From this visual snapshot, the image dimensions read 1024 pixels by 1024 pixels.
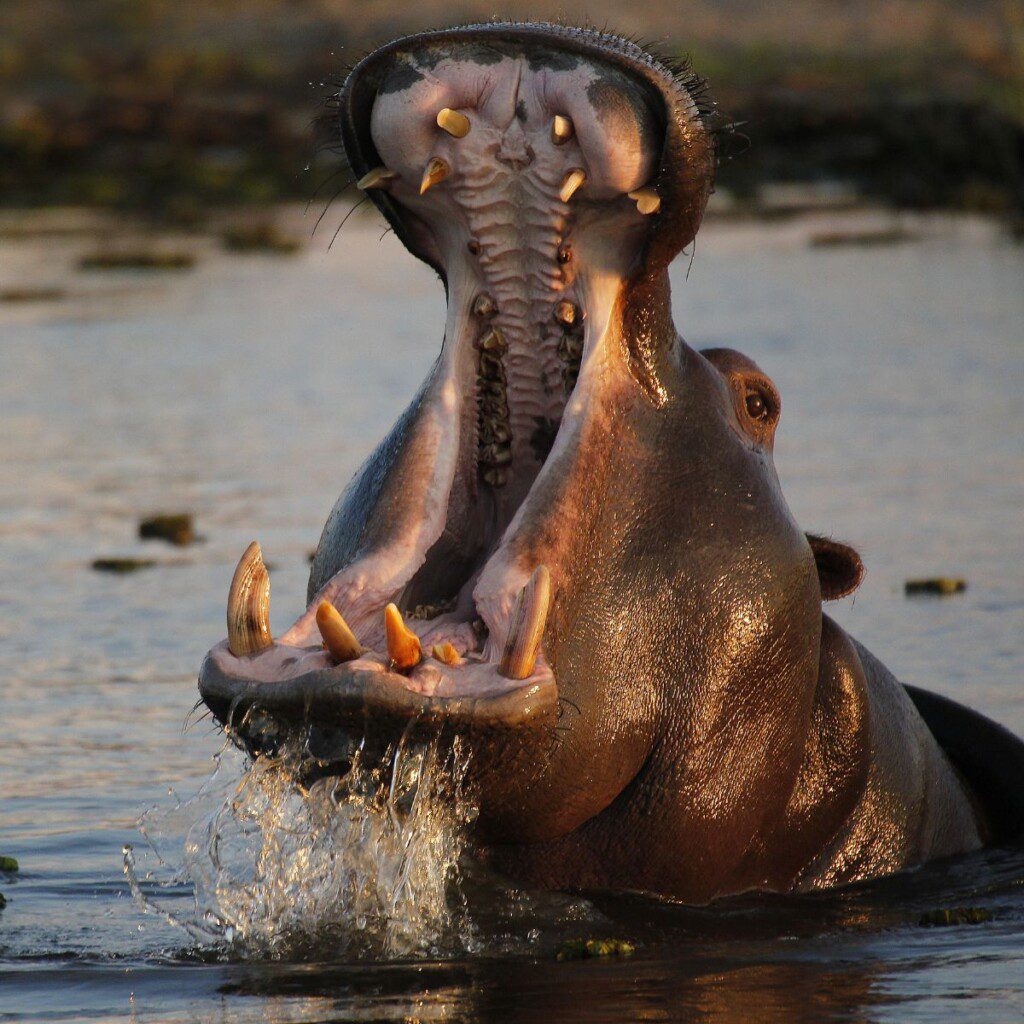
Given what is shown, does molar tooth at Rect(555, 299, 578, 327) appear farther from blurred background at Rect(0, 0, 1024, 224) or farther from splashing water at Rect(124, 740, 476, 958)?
blurred background at Rect(0, 0, 1024, 224)

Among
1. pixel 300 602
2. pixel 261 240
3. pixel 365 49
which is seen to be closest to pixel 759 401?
pixel 300 602

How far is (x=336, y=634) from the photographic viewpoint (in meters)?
4.41

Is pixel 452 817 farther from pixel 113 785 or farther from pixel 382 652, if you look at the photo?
pixel 113 785

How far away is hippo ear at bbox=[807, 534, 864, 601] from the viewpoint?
5566mm

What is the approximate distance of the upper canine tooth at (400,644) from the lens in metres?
4.39

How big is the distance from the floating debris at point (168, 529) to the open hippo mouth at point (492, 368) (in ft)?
16.6

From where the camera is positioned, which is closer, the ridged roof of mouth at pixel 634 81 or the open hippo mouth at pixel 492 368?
the open hippo mouth at pixel 492 368

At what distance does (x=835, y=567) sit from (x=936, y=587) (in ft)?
10.0

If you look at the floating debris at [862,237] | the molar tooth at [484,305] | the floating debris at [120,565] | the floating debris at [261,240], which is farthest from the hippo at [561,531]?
the floating debris at [261,240]

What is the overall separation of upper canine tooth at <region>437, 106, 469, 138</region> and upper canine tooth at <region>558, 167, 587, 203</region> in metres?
0.23

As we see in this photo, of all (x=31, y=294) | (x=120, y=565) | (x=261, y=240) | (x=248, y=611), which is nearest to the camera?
(x=248, y=611)

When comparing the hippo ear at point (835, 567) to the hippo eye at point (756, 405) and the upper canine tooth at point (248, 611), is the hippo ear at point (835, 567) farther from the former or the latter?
the upper canine tooth at point (248, 611)

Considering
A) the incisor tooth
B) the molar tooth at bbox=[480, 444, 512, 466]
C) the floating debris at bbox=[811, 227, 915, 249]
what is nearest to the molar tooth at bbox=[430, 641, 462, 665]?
the incisor tooth

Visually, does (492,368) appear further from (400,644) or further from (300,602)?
(300,602)
